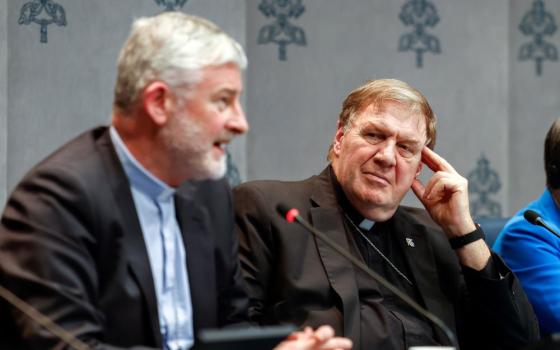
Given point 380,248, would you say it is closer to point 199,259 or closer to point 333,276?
point 333,276

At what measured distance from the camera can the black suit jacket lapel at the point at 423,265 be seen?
3.15m

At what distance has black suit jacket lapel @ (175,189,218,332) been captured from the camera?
2.49 metres

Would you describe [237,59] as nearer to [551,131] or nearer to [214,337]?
[214,337]

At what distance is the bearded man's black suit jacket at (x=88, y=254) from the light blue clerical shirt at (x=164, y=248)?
23mm

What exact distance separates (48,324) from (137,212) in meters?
0.36

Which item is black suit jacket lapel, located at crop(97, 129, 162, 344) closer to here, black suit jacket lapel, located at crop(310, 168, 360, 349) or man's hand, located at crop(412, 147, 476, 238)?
black suit jacket lapel, located at crop(310, 168, 360, 349)

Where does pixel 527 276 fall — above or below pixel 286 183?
below

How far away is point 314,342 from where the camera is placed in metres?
2.23

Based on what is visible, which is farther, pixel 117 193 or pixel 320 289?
pixel 320 289

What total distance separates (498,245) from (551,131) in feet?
1.36

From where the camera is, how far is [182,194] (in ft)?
8.30

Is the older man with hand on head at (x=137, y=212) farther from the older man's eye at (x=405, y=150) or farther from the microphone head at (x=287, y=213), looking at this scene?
the older man's eye at (x=405, y=150)

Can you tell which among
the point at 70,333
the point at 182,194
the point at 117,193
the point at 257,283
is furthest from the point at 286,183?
the point at 70,333

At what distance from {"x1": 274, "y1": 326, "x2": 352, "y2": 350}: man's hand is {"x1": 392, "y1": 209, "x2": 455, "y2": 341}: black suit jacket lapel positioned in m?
0.89
